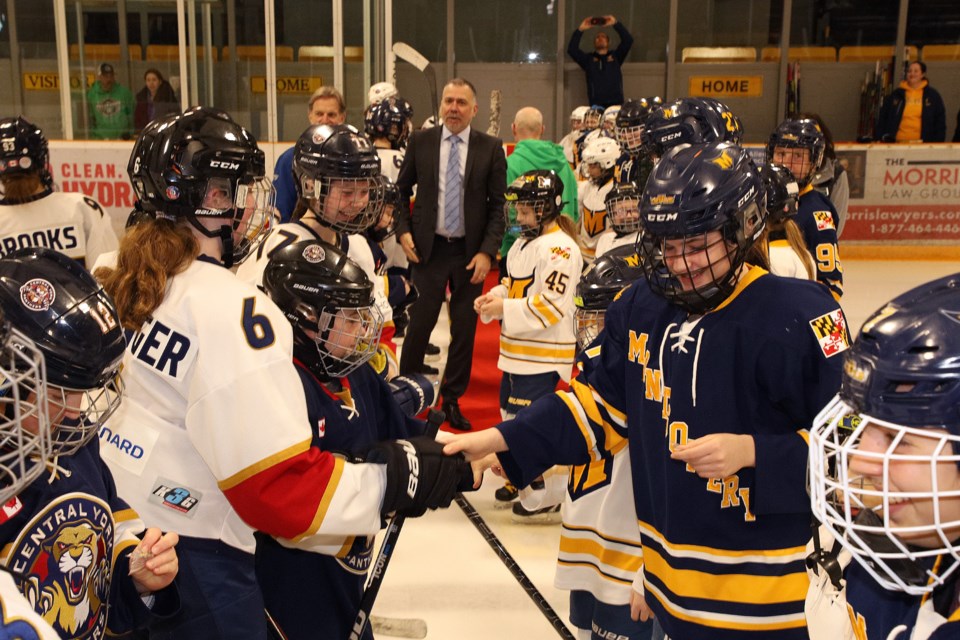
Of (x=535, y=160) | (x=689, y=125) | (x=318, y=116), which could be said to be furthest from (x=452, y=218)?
(x=689, y=125)

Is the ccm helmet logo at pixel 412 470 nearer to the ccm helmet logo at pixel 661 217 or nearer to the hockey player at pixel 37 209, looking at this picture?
the ccm helmet logo at pixel 661 217

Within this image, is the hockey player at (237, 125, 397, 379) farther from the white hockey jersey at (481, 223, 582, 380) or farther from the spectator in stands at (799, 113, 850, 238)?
the spectator in stands at (799, 113, 850, 238)

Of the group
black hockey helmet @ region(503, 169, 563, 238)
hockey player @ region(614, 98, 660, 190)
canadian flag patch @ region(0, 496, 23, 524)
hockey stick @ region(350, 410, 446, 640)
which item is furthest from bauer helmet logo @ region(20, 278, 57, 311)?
black hockey helmet @ region(503, 169, 563, 238)

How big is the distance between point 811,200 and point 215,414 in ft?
11.3

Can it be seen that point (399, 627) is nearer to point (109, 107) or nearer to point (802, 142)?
point (802, 142)

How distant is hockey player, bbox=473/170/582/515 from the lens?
4.16m

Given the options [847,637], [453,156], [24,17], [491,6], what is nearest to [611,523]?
[847,637]

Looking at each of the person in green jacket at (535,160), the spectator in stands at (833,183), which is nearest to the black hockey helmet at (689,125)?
the spectator in stands at (833,183)

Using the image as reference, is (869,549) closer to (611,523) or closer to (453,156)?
(611,523)

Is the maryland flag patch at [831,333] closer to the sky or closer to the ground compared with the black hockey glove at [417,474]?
closer to the sky

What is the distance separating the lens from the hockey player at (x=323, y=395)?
80.1 inches

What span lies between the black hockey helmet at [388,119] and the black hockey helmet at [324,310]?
370 centimetres

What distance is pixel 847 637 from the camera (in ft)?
4.73

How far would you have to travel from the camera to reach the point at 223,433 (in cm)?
162
